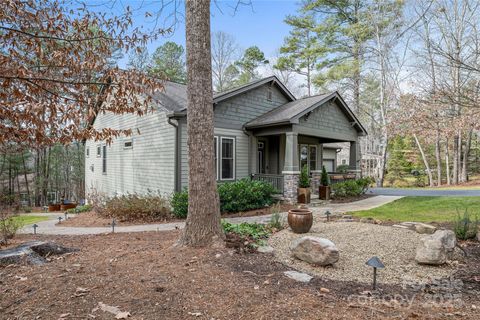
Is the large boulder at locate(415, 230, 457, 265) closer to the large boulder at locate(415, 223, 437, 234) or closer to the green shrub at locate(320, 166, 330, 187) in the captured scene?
the large boulder at locate(415, 223, 437, 234)

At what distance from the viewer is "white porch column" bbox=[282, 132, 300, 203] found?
1159 centimetres

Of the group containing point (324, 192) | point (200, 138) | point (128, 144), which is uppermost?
point (128, 144)

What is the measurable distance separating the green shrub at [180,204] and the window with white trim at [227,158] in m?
2.36

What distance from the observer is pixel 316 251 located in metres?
4.57

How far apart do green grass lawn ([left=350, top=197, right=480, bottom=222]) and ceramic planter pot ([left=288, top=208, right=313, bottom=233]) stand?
335cm

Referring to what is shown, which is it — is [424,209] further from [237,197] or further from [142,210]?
[142,210]

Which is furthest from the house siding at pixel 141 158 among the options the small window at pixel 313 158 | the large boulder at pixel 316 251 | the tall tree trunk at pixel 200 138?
the small window at pixel 313 158

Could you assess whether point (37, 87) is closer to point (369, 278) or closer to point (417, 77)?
point (369, 278)

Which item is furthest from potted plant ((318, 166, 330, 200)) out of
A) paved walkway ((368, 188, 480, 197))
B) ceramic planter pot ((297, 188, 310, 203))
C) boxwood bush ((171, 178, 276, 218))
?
paved walkway ((368, 188, 480, 197))

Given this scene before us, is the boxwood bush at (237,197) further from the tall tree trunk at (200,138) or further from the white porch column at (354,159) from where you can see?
the white porch column at (354,159)

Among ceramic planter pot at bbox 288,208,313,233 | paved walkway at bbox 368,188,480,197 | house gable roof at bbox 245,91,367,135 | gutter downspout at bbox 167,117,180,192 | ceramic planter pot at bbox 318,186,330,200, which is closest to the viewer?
ceramic planter pot at bbox 288,208,313,233

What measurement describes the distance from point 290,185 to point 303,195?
0.65 m

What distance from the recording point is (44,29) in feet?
14.0

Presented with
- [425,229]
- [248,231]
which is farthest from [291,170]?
[248,231]
